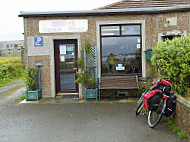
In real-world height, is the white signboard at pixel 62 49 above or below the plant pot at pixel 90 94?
above

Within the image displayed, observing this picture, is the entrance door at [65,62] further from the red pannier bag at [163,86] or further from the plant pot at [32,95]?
the red pannier bag at [163,86]

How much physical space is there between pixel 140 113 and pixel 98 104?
1.80 m

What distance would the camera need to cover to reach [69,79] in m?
9.24

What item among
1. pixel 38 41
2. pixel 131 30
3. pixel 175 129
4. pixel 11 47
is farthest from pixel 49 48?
pixel 11 47

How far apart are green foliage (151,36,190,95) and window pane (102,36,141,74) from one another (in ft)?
10.1

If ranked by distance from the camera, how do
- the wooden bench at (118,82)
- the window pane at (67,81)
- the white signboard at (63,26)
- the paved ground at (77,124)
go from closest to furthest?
the paved ground at (77,124)
the wooden bench at (118,82)
the white signboard at (63,26)
the window pane at (67,81)

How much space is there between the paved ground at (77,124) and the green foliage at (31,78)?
101 cm

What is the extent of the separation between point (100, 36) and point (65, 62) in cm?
184

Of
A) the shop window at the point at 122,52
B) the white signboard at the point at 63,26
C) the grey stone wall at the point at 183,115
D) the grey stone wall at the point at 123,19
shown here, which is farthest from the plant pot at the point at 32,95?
the grey stone wall at the point at 183,115

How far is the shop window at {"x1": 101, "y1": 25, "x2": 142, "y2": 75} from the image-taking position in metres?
8.95

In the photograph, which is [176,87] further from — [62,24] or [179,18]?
[62,24]

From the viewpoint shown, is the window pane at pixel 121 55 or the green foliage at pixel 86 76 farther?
the window pane at pixel 121 55

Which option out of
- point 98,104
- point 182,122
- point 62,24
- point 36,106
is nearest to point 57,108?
point 36,106

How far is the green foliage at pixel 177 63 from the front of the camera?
549cm
